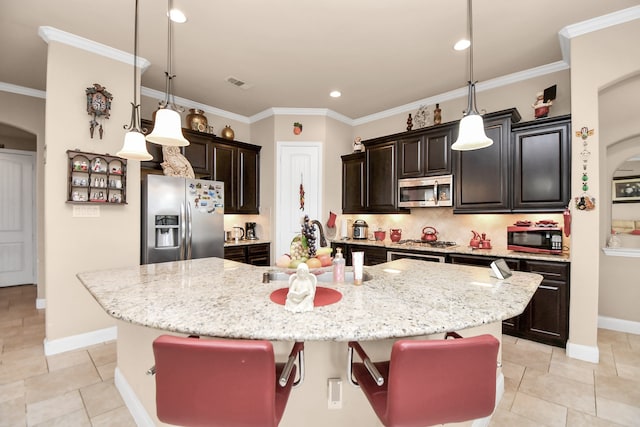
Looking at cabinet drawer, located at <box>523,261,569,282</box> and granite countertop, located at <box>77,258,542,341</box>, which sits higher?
granite countertop, located at <box>77,258,542,341</box>

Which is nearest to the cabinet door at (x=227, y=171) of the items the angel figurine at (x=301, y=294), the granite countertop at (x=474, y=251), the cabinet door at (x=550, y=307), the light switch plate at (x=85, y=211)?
the light switch plate at (x=85, y=211)

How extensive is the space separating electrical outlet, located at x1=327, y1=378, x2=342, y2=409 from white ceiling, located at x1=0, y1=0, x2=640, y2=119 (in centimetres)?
266

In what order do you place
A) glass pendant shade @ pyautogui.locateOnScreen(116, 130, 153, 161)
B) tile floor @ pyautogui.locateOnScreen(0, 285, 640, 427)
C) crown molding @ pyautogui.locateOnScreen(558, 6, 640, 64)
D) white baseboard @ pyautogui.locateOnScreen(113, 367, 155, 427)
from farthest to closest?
crown molding @ pyautogui.locateOnScreen(558, 6, 640, 64) < glass pendant shade @ pyautogui.locateOnScreen(116, 130, 153, 161) < tile floor @ pyautogui.locateOnScreen(0, 285, 640, 427) < white baseboard @ pyautogui.locateOnScreen(113, 367, 155, 427)

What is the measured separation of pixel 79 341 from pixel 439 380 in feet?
11.0

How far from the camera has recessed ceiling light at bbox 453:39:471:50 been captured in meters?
2.77

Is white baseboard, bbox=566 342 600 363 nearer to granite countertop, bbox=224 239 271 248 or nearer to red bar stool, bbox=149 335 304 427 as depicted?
red bar stool, bbox=149 335 304 427

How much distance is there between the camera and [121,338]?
1.99 m

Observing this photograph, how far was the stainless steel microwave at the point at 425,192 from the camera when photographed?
12.0 ft

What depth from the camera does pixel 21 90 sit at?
365 centimetres

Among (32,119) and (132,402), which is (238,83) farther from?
(132,402)

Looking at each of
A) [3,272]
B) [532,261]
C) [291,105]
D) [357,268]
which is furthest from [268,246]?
[3,272]

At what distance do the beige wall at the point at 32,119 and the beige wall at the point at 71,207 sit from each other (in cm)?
161

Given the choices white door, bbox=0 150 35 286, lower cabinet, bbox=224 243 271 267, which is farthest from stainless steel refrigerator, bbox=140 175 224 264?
white door, bbox=0 150 35 286

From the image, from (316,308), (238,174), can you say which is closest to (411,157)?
(238,174)
